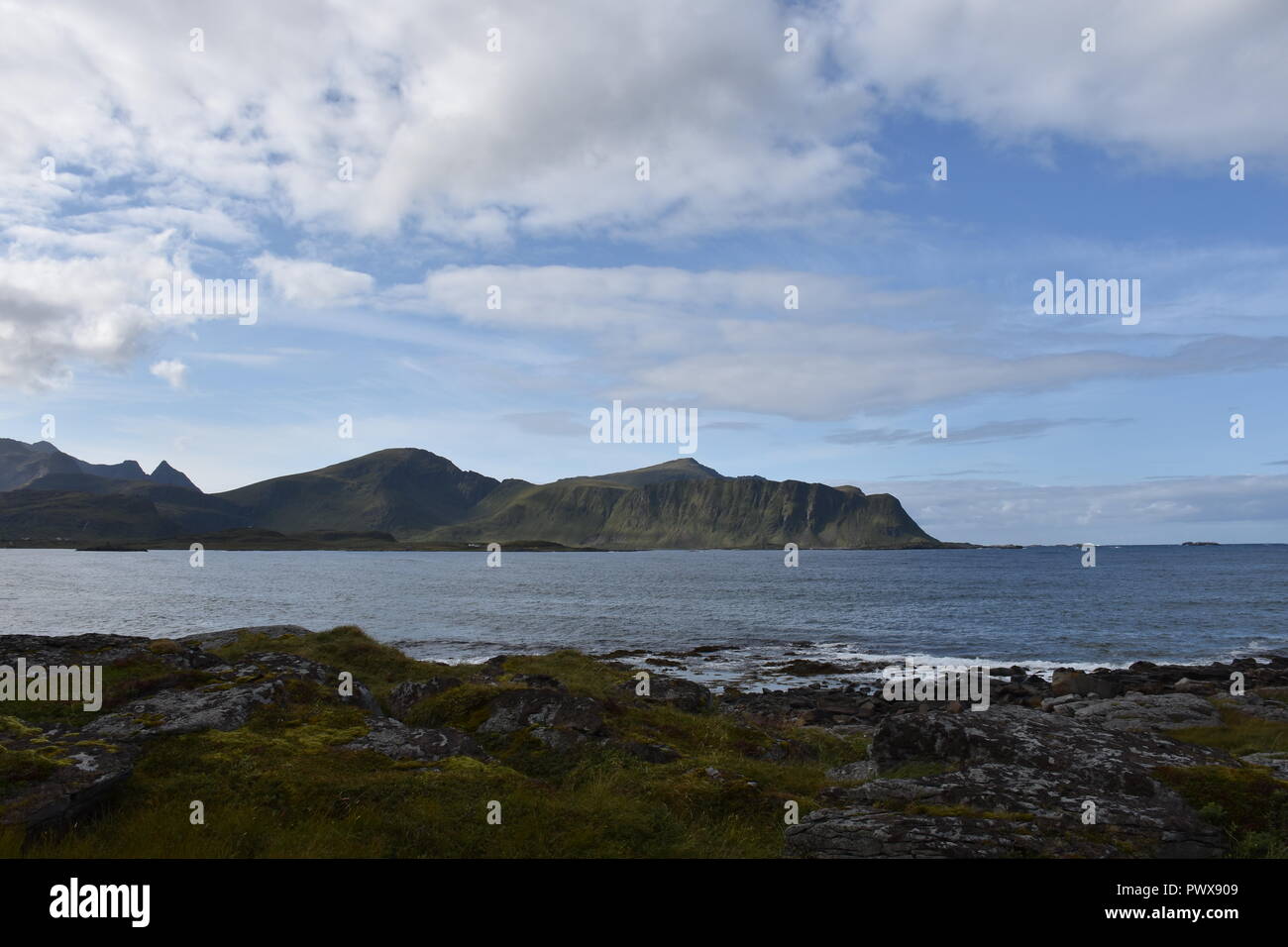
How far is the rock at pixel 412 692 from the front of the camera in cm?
2028

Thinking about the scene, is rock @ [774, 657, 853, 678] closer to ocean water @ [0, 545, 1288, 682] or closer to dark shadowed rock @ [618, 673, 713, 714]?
ocean water @ [0, 545, 1288, 682]

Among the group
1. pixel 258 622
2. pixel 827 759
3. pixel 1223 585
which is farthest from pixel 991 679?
pixel 1223 585

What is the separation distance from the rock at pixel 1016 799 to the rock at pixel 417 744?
7433mm

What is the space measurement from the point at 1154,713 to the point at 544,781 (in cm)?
2961

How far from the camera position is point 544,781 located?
1468cm

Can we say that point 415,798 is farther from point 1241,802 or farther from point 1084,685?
point 1084,685

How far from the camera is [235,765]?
13.3 m

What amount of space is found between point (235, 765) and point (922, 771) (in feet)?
43.3

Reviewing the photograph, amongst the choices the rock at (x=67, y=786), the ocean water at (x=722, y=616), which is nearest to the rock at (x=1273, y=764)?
the rock at (x=67, y=786)

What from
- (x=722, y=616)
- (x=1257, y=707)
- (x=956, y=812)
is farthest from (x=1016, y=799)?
(x=722, y=616)

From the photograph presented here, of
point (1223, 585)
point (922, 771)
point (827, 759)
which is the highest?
point (922, 771)

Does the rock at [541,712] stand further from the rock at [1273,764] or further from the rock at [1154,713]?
the rock at [1154,713]

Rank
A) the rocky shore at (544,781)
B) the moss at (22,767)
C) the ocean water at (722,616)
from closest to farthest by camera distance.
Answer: the rocky shore at (544,781) → the moss at (22,767) → the ocean water at (722,616)
